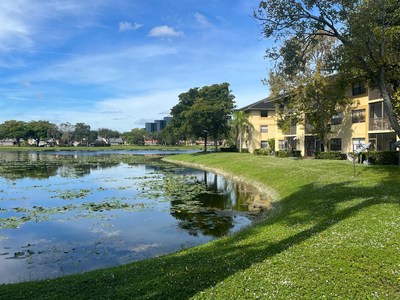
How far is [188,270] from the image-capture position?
895 centimetres

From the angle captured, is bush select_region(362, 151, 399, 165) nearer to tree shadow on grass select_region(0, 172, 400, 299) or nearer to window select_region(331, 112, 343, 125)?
window select_region(331, 112, 343, 125)

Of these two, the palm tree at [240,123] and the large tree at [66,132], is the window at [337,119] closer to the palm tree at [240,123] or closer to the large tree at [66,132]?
the palm tree at [240,123]

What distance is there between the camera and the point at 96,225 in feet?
59.1

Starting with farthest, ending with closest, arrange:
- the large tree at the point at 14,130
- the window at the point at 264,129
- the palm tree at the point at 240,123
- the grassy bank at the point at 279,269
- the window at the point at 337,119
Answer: the large tree at the point at 14,130 → the palm tree at the point at 240,123 → the window at the point at 264,129 → the window at the point at 337,119 → the grassy bank at the point at 279,269

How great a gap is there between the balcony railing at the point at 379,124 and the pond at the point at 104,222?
1737cm

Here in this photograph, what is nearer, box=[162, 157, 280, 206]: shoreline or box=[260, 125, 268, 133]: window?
box=[162, 157, 280, 206]: shoreline

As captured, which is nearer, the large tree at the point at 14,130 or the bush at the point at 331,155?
the bush at the point at 331,155

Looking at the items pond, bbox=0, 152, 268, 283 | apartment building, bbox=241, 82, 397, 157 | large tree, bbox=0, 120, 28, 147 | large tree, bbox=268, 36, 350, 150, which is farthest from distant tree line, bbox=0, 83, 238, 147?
pond, bbox=0, 152, 268, 283

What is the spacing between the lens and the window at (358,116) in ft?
137

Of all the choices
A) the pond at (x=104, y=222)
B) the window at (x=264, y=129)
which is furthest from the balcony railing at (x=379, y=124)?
the window at (x=264, y=129)

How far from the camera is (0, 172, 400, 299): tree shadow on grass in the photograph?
7.86 m

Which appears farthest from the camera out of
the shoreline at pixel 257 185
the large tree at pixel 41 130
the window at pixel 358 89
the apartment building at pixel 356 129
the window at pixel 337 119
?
the large tree at pixel 41 130

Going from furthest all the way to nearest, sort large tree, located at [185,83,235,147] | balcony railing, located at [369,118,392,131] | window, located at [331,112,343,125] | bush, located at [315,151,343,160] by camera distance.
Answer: large tree, located at [185,83,235,147]
window, located at [331,112,343,125]
bush, located at [315,151,343,160]
balcony railing, located at [369,118,392,131]

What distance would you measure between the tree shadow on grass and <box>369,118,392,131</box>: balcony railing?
981 inches
